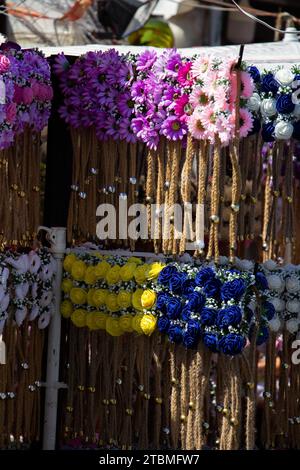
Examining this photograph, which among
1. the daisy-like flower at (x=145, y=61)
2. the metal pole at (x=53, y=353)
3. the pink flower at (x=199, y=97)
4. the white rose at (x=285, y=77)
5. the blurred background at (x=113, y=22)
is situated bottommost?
the metal pole at (x=53, y=353)

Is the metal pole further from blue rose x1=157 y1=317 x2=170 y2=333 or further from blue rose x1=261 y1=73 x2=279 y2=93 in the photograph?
blue rose x1=261 y1=73 x2=279 y2=93

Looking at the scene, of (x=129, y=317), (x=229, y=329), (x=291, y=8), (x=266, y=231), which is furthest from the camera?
(x=291, y=8)

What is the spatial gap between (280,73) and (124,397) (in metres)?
1.60

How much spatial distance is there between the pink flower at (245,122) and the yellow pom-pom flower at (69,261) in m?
1.01

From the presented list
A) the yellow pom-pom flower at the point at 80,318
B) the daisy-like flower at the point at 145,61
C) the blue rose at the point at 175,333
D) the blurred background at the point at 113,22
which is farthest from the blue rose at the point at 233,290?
the blurred background at the point at 113,22

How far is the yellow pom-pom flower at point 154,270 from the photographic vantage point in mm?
3947

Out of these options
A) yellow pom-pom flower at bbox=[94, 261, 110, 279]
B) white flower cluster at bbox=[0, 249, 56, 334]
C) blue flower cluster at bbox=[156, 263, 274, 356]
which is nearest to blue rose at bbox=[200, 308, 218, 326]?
blue flower cluster at bbox=[156, 263, 274, 356]

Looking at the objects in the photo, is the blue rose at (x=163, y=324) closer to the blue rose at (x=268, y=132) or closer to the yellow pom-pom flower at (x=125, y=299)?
the yellow pom-pom flower at (x=125, y=299)

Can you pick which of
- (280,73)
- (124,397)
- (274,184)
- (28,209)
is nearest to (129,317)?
(124,397)

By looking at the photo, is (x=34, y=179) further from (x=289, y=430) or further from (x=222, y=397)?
(x=289, y=430)

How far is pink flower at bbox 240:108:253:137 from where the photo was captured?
147 inches

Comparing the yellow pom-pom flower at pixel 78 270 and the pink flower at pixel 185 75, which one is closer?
the pink flower at pixel 185 75

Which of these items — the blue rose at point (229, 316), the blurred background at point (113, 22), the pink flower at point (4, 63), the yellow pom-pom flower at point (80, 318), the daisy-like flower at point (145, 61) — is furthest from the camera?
the blurred background at point (113, 22)
